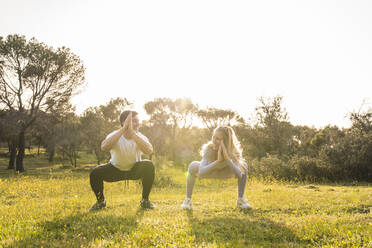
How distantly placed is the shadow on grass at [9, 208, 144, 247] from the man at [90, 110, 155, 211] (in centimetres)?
84

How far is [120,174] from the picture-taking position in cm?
601

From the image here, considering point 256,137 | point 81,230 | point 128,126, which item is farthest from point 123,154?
point 256,137

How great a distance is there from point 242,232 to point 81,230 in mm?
2538

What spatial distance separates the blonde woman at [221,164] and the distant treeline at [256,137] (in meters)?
8.31

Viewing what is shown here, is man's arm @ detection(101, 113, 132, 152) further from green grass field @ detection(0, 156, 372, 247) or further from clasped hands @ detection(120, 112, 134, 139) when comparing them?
green grass field @ detection(0, 156, 372, 247)

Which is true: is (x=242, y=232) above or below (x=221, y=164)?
below

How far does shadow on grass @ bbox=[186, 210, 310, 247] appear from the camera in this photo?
3623 mm

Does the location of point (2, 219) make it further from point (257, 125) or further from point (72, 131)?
point (72, 131)

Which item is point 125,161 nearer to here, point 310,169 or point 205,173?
point 205,173

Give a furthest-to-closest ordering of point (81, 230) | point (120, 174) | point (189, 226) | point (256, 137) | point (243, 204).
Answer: point (256, 137) < point (120, 174) < point (243, 204) < point (189, 226) < point (81, 230)

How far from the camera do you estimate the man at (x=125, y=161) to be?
5645 mm

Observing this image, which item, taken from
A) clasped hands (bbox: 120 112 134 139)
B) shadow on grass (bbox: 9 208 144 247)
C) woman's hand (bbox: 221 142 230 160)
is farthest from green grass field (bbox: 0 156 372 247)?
clasped hands (bbox: 120 112 134 139)

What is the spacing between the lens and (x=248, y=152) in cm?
2317

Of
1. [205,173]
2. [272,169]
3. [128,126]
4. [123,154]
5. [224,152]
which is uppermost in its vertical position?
[128,126]
